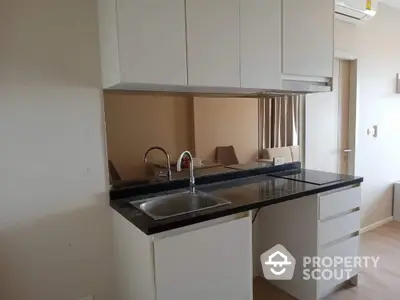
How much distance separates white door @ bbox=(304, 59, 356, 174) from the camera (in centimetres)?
299

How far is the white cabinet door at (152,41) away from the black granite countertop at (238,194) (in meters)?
0.74

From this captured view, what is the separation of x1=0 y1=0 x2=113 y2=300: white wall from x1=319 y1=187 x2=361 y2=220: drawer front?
4.84 feet

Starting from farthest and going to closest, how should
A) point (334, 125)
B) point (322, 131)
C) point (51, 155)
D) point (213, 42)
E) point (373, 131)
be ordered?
point (373, 131), point (334, 125), point (322, 131), point (213, 42), point (51, 155)

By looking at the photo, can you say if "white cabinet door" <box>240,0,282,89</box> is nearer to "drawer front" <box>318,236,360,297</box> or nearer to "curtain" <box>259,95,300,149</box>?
"curtain" <box>259,95,300,149</box>

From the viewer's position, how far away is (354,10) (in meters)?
2.86

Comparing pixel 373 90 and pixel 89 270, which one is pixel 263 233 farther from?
pixel 373 90

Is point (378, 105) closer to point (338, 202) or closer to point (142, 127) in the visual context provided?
point (338, 202)

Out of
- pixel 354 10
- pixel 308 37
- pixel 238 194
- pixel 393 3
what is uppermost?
pixel 393 3

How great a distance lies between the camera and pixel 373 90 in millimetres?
3494

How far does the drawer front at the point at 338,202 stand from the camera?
6.75 feet

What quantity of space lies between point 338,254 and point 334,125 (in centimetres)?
154
